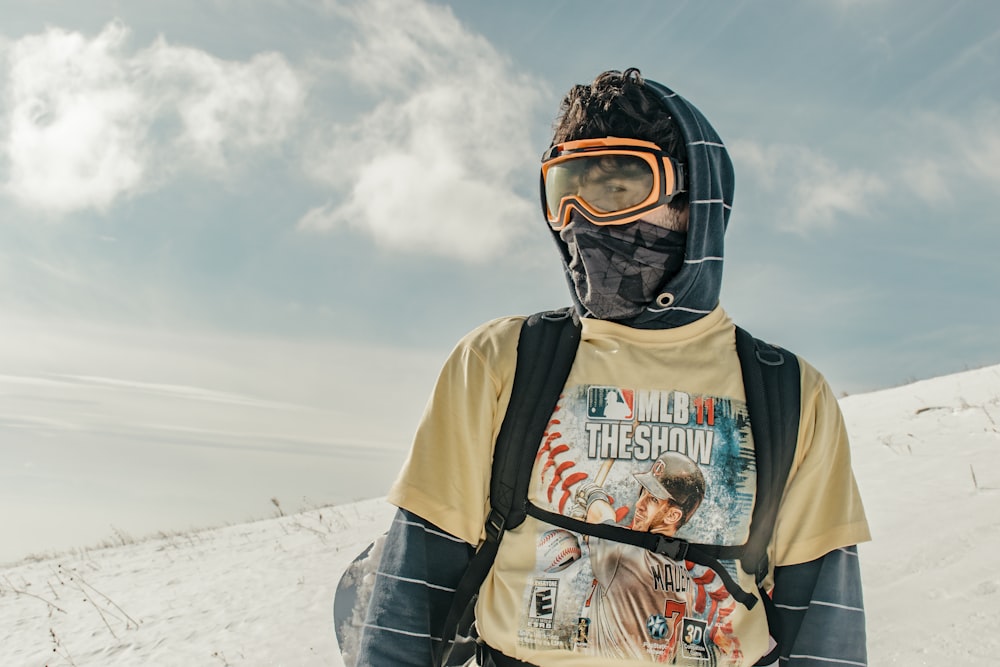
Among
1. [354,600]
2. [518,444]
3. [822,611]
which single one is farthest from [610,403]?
[354,600]

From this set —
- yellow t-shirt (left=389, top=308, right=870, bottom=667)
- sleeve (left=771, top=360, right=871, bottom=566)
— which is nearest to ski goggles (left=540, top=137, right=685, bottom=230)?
yellow t-shirt (left=389, top=308, right=870, bottom=667)

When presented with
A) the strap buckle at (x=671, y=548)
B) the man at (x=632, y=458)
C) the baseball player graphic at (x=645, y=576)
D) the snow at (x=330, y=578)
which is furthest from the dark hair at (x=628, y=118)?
the snow at (x=330, y=578)

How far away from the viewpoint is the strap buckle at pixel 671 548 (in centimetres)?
179

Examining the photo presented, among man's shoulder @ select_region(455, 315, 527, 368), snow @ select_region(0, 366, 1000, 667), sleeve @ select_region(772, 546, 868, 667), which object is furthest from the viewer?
snow @ select_region(0, 366, 1000, 667)

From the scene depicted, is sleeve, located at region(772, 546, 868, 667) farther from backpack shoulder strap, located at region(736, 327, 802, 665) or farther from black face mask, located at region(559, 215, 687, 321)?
black face mask, located at region(559, 215, 687, 321)

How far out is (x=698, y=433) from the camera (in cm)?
191

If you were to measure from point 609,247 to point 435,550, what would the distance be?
3.18 feet

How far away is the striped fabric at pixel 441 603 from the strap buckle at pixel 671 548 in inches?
14.3

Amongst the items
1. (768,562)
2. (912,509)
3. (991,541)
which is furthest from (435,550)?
(912,509)

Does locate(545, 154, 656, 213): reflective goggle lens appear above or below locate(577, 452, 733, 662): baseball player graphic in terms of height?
above

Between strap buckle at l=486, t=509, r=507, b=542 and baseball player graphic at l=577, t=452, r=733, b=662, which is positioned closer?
baseball player graphic at l=577, t=452, r=733, b=662

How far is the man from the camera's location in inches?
70.1

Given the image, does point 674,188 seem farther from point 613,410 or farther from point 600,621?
point 600,621

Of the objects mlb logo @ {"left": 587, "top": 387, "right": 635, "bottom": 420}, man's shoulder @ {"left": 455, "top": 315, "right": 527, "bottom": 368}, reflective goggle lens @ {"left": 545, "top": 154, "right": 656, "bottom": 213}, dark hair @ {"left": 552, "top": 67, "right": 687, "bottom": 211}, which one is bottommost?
mlb logo @ {"left": 587, "top": 387, "right": 635, "bottom": 420}
